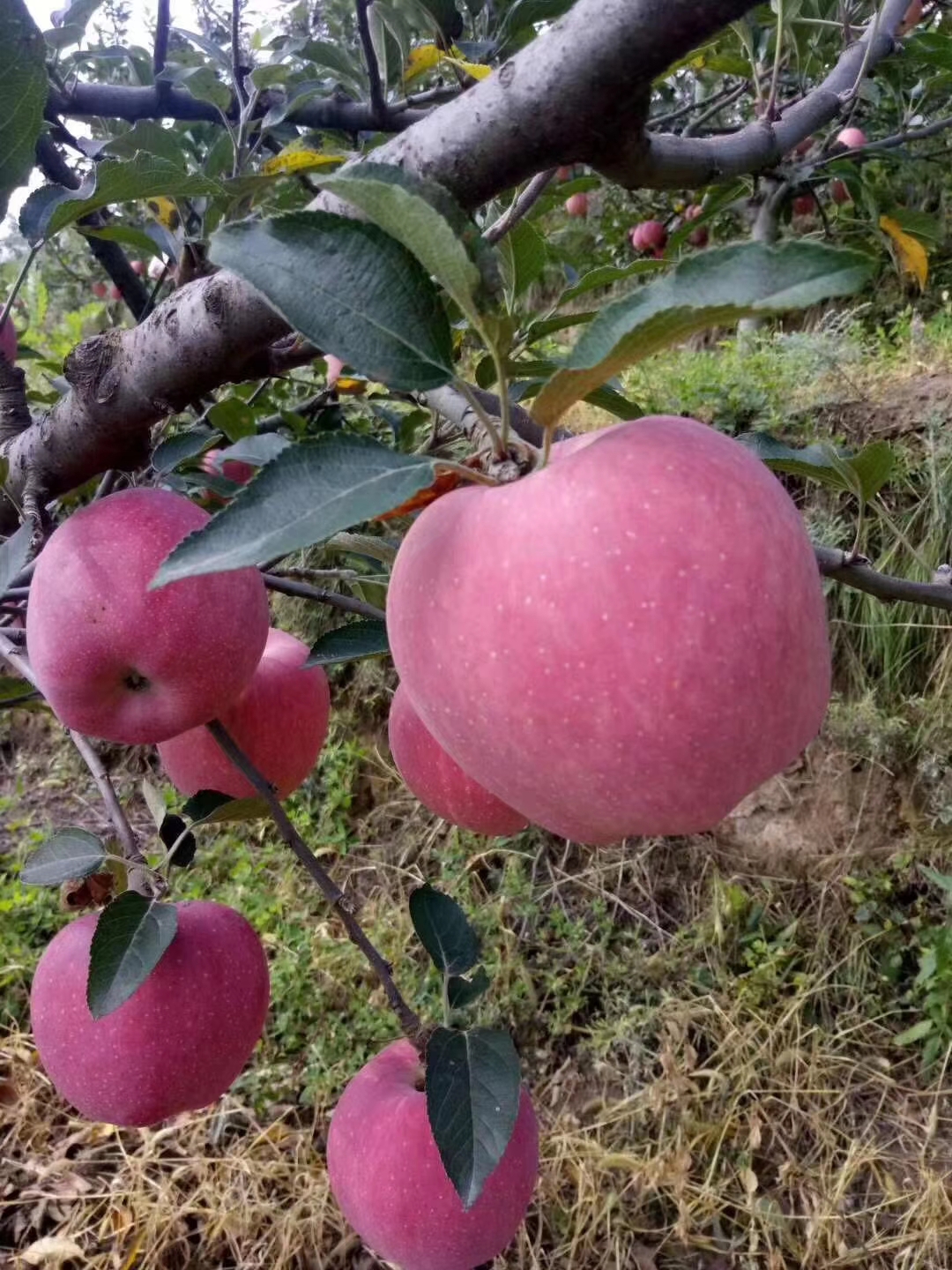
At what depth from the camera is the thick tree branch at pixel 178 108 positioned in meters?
1.01

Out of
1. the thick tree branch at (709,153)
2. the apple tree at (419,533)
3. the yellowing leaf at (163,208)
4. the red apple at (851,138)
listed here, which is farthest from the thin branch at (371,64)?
the red apple at (851,138)

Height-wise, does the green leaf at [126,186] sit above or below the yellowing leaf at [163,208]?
above

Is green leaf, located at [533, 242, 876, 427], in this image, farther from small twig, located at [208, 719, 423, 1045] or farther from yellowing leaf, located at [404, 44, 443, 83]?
yellowing leaf, located at [404, 44, 443, 83]

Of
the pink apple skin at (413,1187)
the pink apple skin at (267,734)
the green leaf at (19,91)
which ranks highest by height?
the green leaf at (19,91)

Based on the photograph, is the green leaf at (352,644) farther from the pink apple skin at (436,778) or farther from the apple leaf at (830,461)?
the apple leaf at (830,461)

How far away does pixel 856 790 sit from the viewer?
5.78 ft

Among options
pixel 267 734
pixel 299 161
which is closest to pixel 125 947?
pixel 267 734

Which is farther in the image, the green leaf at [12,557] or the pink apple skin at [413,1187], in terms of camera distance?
the pink apple skin at [413,1187]

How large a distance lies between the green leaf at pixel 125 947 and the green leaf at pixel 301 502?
371mm

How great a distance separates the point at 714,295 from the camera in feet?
0.97

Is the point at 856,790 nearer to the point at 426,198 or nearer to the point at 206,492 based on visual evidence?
the point at 206,492

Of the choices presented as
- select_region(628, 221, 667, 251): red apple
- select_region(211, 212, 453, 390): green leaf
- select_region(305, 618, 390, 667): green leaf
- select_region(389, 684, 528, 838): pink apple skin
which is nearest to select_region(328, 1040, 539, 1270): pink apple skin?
select_region(389, 684, 528, 838): pink apple skin

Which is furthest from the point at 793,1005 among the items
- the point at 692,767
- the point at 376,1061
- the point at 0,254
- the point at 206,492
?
the point at 0,254

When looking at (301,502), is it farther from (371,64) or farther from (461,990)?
(371,64)
